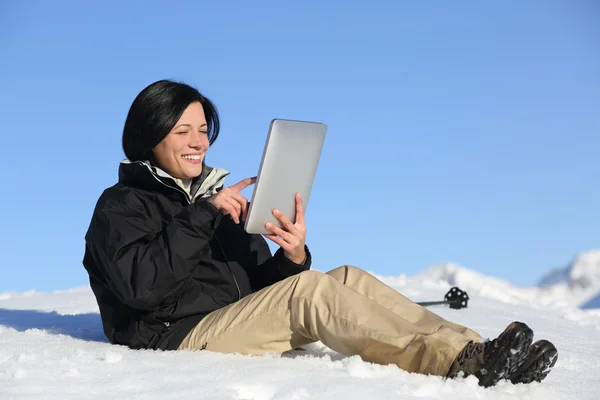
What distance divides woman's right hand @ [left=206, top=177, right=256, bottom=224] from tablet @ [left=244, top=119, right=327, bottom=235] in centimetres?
6

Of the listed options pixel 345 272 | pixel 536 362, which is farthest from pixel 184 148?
pixel 536 362

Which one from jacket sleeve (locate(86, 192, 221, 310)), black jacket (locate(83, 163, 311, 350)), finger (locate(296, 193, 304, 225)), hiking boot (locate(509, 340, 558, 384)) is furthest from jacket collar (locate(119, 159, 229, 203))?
hiking boot (locate(509, 340, 558, 384))

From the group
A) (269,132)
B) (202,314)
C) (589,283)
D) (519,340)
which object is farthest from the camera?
(589,283)

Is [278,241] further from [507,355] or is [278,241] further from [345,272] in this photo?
[507,355]

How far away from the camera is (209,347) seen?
11.8 feet

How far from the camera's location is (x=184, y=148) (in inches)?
157

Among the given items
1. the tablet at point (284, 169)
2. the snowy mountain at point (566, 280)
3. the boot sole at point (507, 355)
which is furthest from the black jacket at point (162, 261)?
the snowy mountain at point (566, 280)

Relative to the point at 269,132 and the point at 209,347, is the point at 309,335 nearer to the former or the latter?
the point at 209,347

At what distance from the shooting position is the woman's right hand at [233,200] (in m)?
3.56

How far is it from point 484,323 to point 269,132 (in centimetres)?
336

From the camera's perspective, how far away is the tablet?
3.56m

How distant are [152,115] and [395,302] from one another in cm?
170

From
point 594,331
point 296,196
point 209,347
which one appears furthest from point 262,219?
point 594,331

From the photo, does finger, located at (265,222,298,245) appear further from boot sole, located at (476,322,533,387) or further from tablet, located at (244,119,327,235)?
boot sole, located at (476,322,533,387)
